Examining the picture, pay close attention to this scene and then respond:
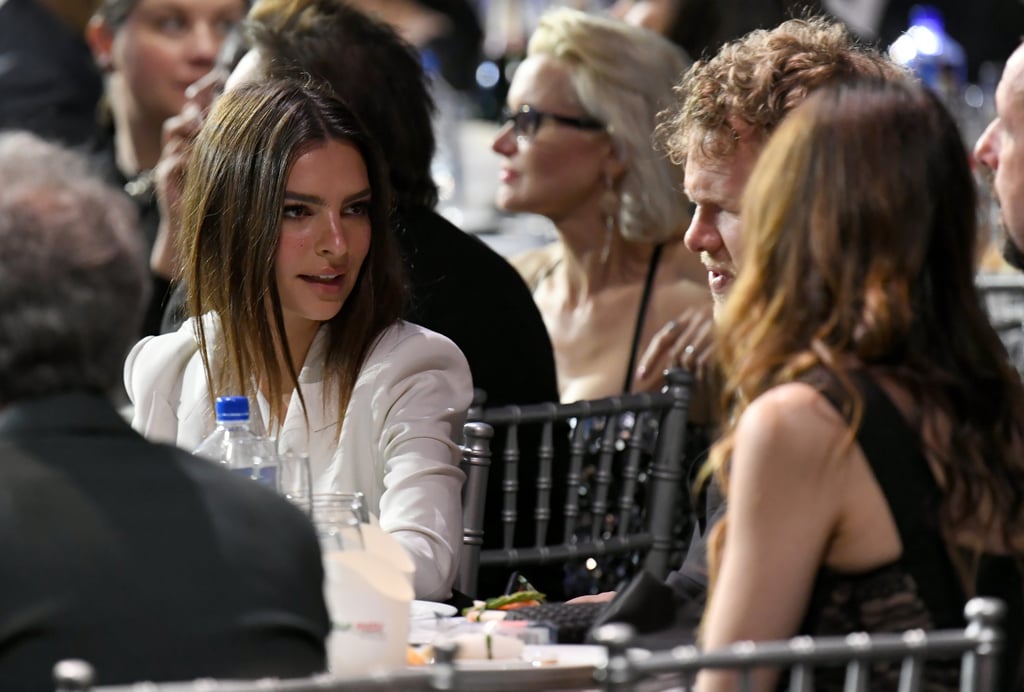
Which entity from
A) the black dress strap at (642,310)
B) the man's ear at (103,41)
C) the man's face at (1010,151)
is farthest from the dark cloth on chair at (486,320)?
the man's ear at (103,41)

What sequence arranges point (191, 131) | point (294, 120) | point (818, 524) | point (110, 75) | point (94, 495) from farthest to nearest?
point (110, 75) → point (191, 131) → point (294, 120) → point (818, 524) → point (94, 495)

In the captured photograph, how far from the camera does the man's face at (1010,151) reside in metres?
2.95

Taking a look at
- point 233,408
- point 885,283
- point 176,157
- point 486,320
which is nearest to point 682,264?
point 486,320

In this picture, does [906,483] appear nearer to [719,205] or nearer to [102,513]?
[102,513]

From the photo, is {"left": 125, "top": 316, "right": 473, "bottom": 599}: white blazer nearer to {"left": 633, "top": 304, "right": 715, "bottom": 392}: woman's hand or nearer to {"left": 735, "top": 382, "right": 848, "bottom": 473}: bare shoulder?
{"left": 735, "top": 382, "right": 848, "bottom": 473}: bare shoulder

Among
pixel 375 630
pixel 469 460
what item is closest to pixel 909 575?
pixel 375 630

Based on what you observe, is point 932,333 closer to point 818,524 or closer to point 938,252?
point 938,252

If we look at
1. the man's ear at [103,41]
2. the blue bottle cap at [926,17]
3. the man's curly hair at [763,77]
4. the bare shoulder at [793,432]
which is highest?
the blue bottle cap at [926,17]

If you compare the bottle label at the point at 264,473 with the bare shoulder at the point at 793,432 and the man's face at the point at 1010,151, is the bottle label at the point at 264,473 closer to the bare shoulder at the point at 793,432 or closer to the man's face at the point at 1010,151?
the bare shoulder at the point at 793,432

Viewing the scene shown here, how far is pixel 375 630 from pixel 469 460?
3.39 ft

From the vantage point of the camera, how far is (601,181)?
440cm

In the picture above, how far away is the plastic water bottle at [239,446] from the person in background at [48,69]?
12.4ft

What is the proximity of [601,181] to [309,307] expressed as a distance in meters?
1.87

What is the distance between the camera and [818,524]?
163 centimetres
